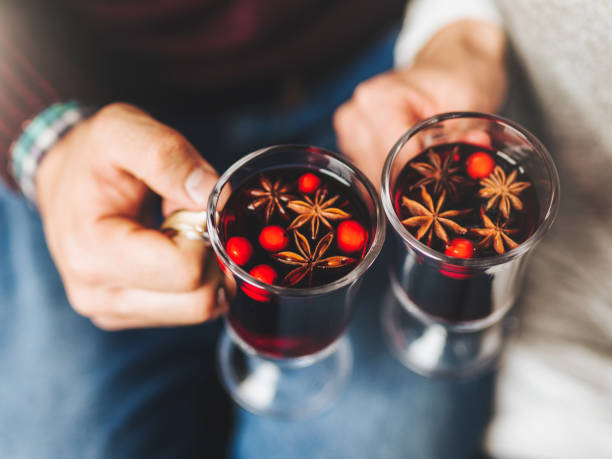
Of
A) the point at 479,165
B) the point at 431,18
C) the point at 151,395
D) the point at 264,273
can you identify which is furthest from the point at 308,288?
the point at 431,18

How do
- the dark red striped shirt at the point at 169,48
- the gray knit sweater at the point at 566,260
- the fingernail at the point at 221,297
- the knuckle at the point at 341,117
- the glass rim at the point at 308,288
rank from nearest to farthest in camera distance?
1. the glass rim at the point at 308,288
2. the fingernail at the point at 221,297
3. the gray knit sweater at the point at 566,260
4. the knuckle at the point at 341,117
5. the dark red striped shirt at the point at 169,48

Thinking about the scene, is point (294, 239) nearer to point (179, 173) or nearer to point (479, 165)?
point (179, 173)

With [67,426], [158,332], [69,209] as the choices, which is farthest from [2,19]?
[67,426]

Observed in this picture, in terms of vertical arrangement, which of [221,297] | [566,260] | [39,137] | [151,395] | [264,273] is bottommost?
[566,260]

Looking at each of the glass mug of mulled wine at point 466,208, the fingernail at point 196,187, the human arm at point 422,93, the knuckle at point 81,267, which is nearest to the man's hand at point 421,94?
the human arm at point 422,93

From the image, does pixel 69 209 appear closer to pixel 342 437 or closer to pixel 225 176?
pixel 225 176

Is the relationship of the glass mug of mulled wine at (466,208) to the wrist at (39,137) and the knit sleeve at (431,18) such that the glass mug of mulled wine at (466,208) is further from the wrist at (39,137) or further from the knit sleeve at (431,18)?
the wrist at (39,137)

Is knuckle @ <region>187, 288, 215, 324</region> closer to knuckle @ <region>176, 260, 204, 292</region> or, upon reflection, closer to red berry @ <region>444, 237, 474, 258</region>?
knuckle @ <region>176, 260, 204, 292</region>
